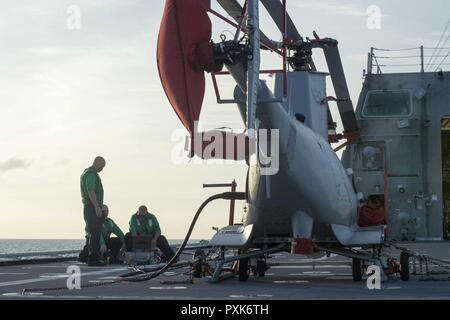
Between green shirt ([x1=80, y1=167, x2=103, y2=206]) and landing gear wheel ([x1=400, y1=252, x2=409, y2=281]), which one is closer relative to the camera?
landing gear wheel ([x1=400, y1=252, x2=409, y2=281])

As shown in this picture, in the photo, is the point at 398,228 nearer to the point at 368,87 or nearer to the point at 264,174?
the point at 368,87

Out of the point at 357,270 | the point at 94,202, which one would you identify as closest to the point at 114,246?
the point at 94,202

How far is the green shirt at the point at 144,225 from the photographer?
1966 cm

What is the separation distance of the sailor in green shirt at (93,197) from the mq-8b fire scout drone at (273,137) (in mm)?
3766

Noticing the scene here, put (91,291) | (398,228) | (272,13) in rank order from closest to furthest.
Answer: (91,291) → (272,13) → (398,228)

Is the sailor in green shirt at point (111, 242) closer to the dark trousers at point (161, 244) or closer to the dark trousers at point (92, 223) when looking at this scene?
the dark trousers at point (161, 244)

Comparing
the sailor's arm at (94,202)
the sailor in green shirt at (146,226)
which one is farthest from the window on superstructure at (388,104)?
the sailor's arm at (94,202)

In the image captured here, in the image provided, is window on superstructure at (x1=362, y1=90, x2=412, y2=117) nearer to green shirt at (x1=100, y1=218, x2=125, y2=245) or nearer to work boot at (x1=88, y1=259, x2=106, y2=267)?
green shirt at (x1=100, y1=218, x2=125, y2=245)

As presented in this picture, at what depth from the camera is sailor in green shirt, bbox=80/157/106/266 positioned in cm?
1725

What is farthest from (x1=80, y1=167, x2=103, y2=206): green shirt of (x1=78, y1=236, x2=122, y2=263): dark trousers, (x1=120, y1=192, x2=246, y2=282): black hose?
(x1=120, y1=192, x2=246, y2=282): black hose

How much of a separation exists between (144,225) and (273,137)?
27.4 feet
